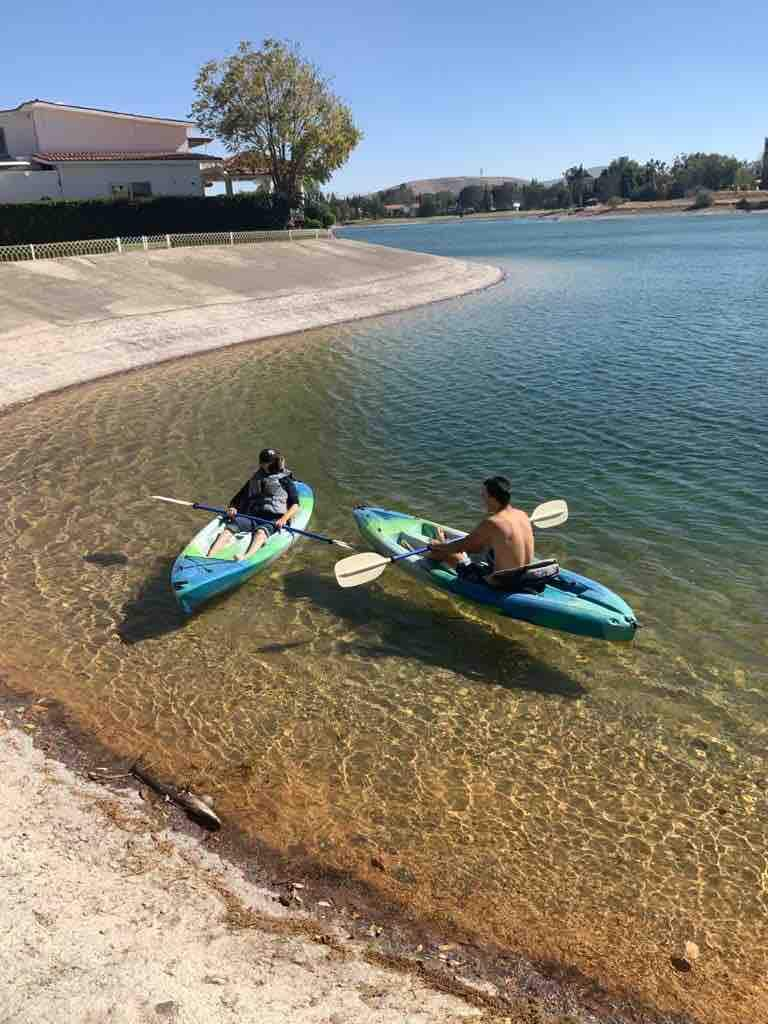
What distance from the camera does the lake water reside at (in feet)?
21.9

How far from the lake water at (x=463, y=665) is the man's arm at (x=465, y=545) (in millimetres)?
929

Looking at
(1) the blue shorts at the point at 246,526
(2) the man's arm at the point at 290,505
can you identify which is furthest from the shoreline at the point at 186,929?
(2) the man's arm at the point at 290,505

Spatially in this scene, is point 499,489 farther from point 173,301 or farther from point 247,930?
point 173,301

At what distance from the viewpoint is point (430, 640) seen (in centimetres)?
1052

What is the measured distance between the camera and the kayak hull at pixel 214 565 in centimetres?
1083

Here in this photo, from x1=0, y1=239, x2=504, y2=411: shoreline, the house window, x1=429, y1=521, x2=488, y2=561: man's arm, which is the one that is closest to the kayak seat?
x1=429, y1=521, x2=488, y2=561: man's arm

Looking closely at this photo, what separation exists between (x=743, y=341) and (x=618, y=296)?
15.7 meters

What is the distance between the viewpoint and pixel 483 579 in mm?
10398

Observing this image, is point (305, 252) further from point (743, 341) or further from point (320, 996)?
point (320, 996)

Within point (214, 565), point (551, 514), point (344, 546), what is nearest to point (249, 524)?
point (214, 565)

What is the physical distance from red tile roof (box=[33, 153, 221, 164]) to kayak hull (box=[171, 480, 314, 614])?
46651mm

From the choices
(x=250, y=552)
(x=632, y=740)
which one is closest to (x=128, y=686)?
(x=250, y=552)

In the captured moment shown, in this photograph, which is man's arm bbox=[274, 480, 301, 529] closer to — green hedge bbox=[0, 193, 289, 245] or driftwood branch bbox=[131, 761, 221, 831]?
driftwood branch bbox=[131, 761, 221, 831]

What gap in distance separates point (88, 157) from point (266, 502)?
1869 inches
